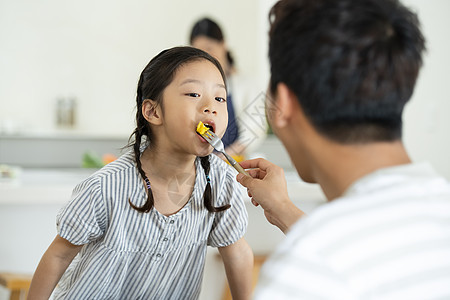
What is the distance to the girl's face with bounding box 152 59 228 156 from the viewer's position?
974 mm

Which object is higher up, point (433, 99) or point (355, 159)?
point (355, 159)

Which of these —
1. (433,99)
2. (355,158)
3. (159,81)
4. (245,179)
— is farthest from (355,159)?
(433,99)

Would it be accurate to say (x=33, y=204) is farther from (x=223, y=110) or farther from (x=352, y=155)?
(x=352, y=155)

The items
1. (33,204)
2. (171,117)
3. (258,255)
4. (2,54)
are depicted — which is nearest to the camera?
(171,117)

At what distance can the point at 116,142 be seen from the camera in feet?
11.7

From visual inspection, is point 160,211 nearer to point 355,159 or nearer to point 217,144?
point 217,144

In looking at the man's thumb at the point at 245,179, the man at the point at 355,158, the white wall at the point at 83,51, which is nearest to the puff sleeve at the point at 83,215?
the man's thumb at the point at 245,179

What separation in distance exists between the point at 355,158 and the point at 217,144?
34 cm

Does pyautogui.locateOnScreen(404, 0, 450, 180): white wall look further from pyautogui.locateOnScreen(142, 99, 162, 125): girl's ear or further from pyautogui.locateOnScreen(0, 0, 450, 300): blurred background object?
pyautogui.locateOnScreen(142, 99, 162, 125): girl's ear

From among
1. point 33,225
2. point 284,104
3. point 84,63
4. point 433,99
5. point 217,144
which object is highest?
point 284,104

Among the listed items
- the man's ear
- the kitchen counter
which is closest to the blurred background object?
the kitchen counter

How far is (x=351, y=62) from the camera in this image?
0.58 metres

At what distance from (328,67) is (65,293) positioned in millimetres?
713

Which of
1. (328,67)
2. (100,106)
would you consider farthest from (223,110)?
(100,106)
